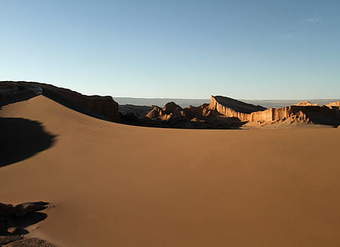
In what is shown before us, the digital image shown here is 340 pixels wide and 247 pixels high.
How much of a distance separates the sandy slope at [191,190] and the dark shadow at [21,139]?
2.31 ft

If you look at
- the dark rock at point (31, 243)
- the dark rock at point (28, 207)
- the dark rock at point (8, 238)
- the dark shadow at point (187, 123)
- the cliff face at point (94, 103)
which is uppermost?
the cliff face at point (94, 103)

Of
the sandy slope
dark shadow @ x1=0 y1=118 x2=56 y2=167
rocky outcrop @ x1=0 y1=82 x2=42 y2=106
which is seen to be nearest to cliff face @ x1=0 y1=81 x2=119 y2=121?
rocky outcrop @ x1=0 y1=82 x2=42 y2=106

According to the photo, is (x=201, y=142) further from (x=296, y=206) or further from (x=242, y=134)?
(x=296, y=206)

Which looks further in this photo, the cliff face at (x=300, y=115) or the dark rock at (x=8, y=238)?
the cliff face at (x=300, y=115)

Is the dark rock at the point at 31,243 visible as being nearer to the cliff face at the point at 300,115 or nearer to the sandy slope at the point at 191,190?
the sandy slope at the point at 191,190

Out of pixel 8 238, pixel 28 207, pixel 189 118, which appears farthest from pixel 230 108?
pixel 8 238

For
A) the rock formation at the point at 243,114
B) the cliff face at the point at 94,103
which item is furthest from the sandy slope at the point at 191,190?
the rock formation at the point at 243,114

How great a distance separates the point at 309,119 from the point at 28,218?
97.0ft

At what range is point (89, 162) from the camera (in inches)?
233

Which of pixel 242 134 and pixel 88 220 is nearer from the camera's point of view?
pixel 88 220

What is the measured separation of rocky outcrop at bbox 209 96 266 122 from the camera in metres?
37.4

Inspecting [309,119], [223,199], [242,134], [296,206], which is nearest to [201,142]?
[242,134]

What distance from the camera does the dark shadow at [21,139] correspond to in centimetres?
731

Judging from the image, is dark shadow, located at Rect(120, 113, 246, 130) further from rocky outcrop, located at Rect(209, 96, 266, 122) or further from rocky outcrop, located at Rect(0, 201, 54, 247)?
rocky outcrop, located at Rect(0, 201, 54, 247)
